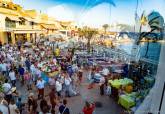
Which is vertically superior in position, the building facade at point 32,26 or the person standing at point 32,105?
the building facade at point 32,26

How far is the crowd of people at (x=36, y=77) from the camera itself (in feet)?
11.4

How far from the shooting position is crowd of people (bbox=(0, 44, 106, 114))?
11.4 feet

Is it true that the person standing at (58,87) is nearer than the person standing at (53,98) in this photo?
No

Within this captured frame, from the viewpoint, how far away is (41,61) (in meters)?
5.34

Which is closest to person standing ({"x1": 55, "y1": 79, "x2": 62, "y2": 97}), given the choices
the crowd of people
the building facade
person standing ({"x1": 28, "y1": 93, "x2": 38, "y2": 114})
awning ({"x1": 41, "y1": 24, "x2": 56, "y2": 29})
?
the crowd of people

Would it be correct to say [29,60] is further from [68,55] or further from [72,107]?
[72,107]

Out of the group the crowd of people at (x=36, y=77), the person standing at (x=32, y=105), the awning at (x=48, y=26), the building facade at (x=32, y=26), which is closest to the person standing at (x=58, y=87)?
the crowd of people at (x=36, y=77)

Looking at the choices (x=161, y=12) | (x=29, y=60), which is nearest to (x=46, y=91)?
(x=29, y=60)

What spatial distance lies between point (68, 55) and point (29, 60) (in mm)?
901

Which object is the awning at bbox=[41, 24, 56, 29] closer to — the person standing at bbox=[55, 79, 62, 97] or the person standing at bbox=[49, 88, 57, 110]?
the person standing at bbox=[49, 88, 57, 110]

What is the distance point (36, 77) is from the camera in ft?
15.3

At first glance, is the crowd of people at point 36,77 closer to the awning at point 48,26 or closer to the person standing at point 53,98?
the person standing at point 53,98

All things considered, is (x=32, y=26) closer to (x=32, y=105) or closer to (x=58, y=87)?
(x=32, y=105)

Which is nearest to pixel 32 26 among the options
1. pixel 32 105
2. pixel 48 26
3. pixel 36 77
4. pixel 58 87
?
pixel 48 26
